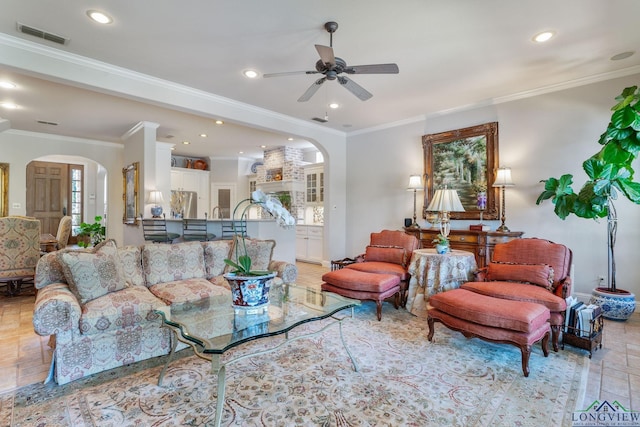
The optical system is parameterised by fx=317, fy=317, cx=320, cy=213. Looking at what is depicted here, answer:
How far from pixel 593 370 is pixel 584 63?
3.29 meters

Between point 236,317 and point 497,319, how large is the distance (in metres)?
1.95

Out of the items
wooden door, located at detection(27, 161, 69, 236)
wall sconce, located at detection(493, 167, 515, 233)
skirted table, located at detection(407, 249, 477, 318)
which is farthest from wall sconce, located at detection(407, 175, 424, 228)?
wooden door, located at detection(27, 161, 69, 236)

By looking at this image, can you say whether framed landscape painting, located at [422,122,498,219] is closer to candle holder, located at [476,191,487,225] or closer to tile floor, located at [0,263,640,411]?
candle holder, located at [476,191,487,225]

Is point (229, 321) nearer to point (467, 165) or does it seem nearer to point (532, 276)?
point (532, 276)

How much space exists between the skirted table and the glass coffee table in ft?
5.11

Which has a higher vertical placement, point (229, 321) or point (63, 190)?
point (63, 190)

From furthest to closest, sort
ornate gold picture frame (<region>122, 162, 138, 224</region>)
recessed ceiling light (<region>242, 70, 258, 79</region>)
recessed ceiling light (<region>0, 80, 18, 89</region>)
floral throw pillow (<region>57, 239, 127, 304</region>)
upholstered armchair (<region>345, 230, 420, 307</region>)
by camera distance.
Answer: ornate gold picture frame (<region>122, 162, 138, 224</region>)
recessed ceiling light (<region>0, 80, 18, 89</region>)
upholstered armchair (<region>345, 230, 420, 307</region>)
recessed ceiling light (<region>242, 70, 258, 79</region>)
floral throw pillow (<region>57, 239, 127, 304</region>)

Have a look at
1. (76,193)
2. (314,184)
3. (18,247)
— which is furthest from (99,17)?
(76,193)

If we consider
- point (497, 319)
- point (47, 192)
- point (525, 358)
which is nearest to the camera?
point (525, 358)

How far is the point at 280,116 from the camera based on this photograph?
217 inches

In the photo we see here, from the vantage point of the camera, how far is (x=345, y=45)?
323 cm

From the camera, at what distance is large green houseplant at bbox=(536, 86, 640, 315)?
3.06m

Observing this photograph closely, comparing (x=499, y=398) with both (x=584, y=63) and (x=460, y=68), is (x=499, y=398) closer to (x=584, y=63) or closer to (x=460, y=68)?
(x=460, y=68)

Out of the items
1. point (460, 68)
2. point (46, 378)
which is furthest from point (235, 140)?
point (46, 378)
